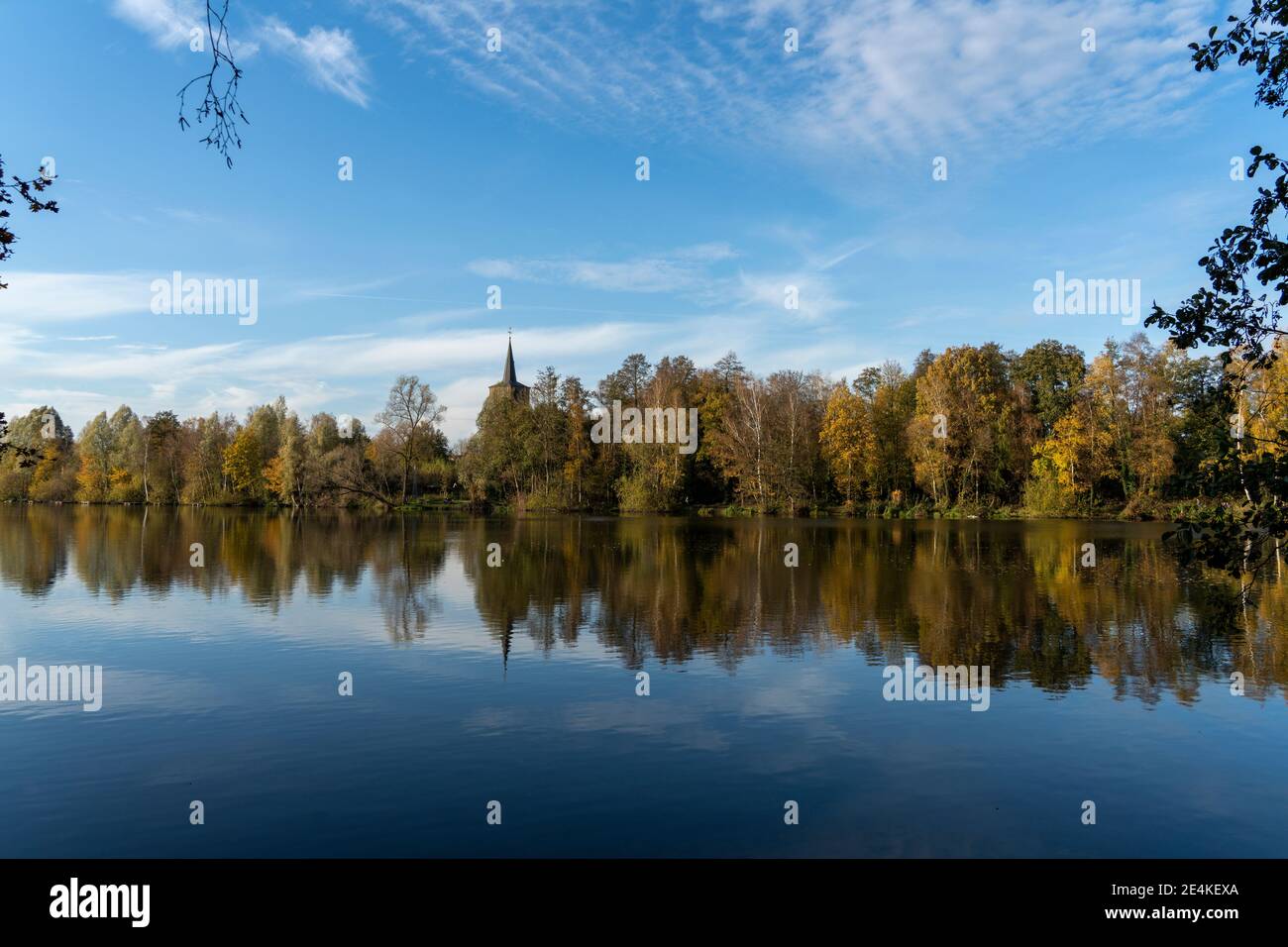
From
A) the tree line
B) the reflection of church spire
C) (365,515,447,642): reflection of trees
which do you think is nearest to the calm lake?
the reflection of church spire

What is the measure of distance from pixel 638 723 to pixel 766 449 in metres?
57.7

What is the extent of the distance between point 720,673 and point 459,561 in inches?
765

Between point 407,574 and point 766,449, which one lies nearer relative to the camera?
point 407,574

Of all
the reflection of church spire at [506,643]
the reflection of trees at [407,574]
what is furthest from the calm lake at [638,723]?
the reflection of trees at [407,574]

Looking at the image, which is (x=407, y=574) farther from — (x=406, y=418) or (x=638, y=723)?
(x=406, y=418)

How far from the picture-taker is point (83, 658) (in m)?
14.0

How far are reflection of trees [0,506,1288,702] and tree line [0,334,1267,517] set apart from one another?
68.8ft

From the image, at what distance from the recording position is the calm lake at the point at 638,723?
749 cm

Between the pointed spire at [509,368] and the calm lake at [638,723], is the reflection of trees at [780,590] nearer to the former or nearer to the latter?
the calm lake at [638,723]

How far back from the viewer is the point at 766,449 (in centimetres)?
6725

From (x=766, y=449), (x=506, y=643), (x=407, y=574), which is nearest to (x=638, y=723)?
(x=506, y=643)

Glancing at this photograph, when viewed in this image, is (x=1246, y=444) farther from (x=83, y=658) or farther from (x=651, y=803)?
(x=83, y=658)
